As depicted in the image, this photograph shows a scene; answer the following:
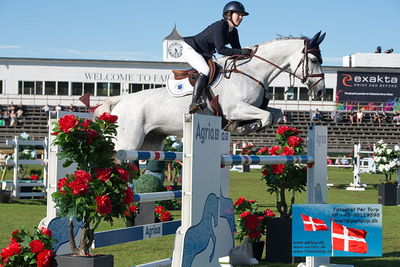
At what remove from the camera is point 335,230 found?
222 inches

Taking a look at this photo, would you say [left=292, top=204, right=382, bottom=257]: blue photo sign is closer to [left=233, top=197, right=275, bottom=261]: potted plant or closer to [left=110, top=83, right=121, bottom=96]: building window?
[left=233, top=197, right=275, bottom=261]: potted plant

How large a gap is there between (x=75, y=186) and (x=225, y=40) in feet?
11.5

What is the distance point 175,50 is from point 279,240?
47.0m

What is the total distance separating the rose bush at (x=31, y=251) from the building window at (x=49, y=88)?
144 feet

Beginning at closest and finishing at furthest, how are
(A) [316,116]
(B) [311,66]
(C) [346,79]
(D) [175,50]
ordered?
1. (B) [311,66]
2. (A) [316,116]
3. (C) [346,79]
4. (D) [175,50]

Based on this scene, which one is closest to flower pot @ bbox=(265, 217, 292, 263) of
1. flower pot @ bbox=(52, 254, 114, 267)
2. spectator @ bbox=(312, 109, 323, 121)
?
flower pot @ bbox=(52, 254, 114, 267)

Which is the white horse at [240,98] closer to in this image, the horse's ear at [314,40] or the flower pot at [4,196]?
the horse's ear at [314,40]

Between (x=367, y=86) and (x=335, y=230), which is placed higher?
(x=367, y=86)

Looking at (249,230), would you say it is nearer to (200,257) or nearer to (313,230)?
(313,230)

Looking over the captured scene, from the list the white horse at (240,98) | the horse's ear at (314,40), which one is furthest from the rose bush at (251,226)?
the horse's ear at (314,40)

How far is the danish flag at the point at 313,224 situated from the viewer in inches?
222

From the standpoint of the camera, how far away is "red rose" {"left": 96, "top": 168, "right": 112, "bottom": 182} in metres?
4.14

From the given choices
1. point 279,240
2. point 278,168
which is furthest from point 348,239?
point 278,168

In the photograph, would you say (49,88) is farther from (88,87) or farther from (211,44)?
(211,44)
